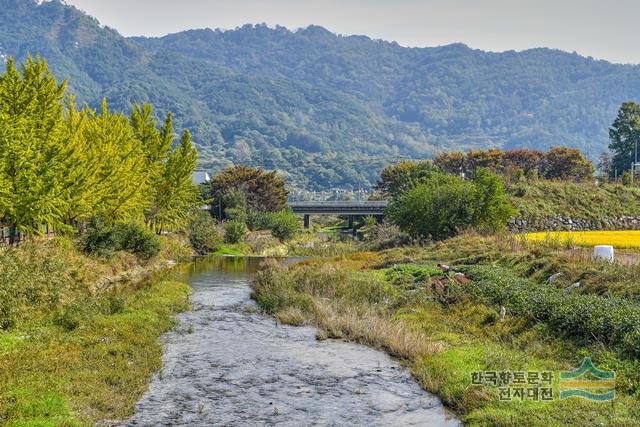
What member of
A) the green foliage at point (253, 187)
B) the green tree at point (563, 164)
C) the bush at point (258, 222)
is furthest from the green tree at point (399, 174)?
the green tree at point (563, 164)

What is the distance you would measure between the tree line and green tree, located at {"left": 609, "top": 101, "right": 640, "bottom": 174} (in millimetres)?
94001

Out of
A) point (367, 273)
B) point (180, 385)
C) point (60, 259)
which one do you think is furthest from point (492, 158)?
point (180, 385)

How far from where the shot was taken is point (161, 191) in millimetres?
76125

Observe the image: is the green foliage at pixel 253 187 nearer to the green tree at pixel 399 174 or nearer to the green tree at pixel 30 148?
the green tree at pixel 399 174

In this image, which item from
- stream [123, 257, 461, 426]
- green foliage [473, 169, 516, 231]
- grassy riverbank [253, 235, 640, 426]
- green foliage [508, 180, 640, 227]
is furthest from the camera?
green foliage [508, 180, 640, 227]

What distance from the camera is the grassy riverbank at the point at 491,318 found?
1742 cm

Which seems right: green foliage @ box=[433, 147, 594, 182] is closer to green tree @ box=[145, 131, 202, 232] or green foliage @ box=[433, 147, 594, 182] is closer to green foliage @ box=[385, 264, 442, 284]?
green tree @ box=[145, 131, 202, 232]

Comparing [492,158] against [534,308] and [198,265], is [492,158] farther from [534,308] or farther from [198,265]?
[534,308]

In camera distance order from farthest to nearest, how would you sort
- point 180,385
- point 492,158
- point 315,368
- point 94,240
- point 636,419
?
1. point 492,158
2. point 94,240
3. point 315,368
4. point 180,385
5. point 636,419

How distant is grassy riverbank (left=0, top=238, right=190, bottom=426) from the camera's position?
17812 mm

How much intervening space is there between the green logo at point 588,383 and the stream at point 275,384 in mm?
3327

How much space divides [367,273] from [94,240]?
21.6 metres

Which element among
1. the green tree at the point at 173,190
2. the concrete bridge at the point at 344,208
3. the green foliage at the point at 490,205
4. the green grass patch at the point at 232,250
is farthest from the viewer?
the concrete bridge at the point at 344,208

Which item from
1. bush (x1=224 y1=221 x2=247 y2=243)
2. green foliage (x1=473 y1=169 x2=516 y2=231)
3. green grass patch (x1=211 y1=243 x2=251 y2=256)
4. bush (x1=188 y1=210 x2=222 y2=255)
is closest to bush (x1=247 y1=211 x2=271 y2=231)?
bush (x1=224 y1=221 x2=247 y2=243)
